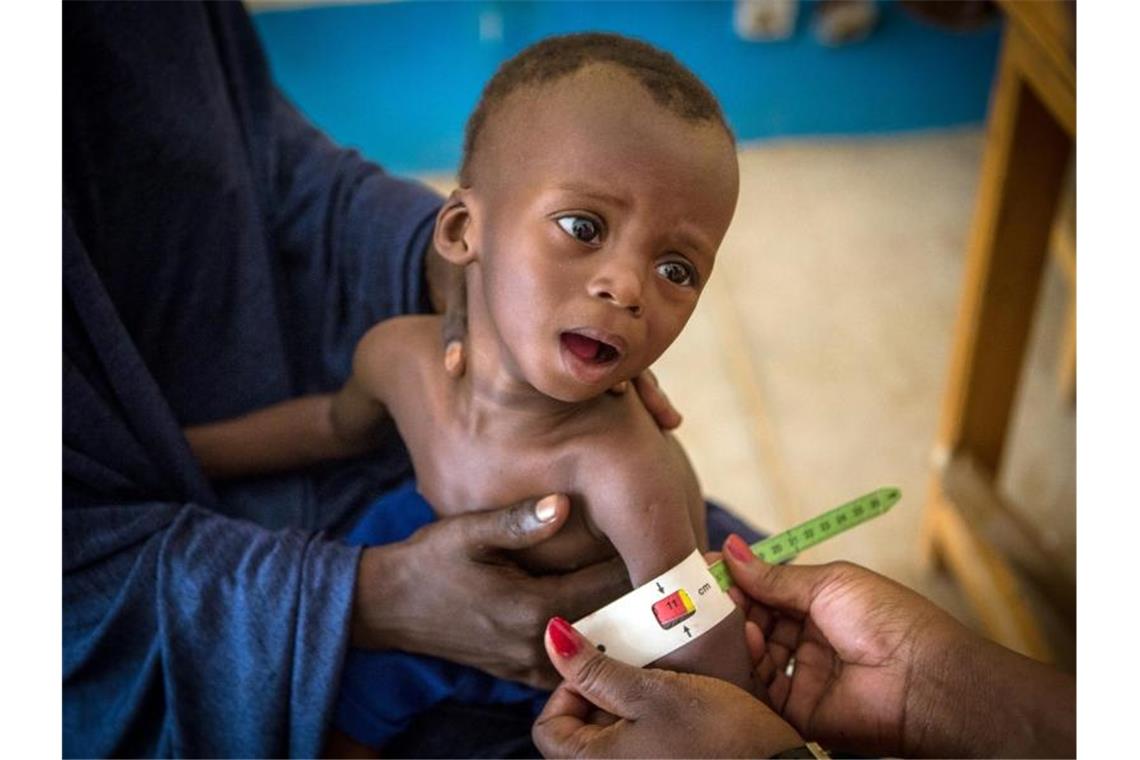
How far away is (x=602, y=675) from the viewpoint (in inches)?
30.1

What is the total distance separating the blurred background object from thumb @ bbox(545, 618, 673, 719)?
88 cm

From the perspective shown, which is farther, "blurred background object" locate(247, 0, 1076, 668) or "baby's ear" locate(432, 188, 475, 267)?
"blurred background object" locate(247, 0, 1076, 668)

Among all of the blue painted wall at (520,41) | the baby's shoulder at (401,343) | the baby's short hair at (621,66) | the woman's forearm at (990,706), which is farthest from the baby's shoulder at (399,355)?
the blue painted wall at (520,41)

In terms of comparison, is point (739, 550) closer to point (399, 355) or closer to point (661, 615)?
point (661, 615)

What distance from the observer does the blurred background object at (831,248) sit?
177cm

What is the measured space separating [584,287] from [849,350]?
1444 mm

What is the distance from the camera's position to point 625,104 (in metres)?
0.71

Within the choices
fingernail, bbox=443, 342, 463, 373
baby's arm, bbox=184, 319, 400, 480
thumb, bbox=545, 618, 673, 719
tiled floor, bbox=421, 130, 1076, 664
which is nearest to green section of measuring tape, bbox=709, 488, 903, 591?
thumb, bbox=545, 618, 673, 719

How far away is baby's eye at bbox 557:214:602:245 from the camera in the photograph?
0.73 metres

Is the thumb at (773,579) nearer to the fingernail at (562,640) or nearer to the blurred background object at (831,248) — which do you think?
the fingernail at (562,640)

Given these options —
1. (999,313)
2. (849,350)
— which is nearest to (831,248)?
(849,350)

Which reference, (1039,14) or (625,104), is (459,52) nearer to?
(1039,14)

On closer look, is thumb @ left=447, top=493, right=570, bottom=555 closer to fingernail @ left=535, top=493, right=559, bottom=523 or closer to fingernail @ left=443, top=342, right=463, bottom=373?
fingernail @ left=535, top=493, right=559, bottom=523
